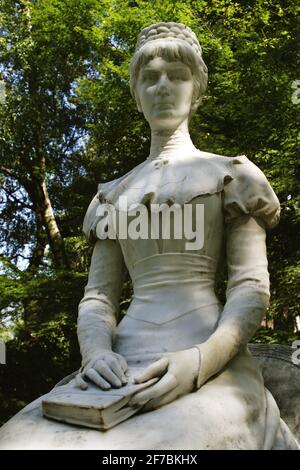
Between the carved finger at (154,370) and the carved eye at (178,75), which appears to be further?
the carved eye at (178,75)

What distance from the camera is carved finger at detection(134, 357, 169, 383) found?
254 cm

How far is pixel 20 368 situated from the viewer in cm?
1229

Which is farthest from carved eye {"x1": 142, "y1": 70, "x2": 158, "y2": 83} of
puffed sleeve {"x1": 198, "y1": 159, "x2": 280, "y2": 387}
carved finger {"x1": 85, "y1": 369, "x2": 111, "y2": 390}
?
carved finger {"x1": 85, "y1": 369, "x2": 111, "y2": 390}

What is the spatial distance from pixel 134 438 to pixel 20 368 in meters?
10.4

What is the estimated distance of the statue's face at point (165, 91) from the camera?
11.6 feet

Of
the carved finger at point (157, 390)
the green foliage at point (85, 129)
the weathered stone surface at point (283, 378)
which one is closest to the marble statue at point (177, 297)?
the carved finger at point (157, 390)

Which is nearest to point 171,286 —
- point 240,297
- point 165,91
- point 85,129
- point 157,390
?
point 240,297

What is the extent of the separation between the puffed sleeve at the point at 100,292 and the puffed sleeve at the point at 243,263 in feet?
1.81

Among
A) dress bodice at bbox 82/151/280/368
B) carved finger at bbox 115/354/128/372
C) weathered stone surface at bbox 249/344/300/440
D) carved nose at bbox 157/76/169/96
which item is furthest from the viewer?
carved nose at bbox 157/76/169/96

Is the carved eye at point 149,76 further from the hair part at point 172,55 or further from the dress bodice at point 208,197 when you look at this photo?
the dress bodice at point 208,197

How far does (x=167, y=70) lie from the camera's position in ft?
11.6

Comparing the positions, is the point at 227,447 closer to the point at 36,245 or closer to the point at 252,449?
the point at 252,449

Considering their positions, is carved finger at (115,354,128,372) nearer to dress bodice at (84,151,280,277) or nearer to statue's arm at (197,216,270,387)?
statue's arm at (197,216,270,387)

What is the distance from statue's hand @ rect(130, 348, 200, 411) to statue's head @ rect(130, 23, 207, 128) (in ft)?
4.90
